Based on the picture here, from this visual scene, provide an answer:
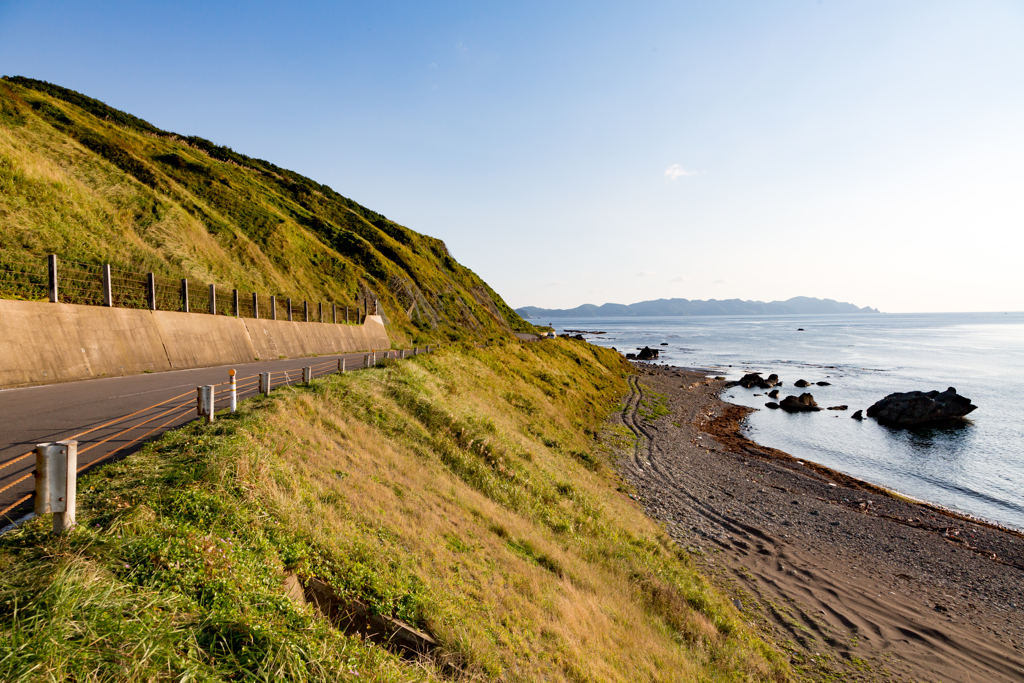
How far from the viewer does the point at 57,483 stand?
14.3ft

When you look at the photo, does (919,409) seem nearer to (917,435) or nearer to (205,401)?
(917,435)

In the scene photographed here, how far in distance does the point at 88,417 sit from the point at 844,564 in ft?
67.3

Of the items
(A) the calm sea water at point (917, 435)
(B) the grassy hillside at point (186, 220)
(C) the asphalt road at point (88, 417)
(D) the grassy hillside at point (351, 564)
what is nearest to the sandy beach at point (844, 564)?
(D) the grassy hillside at point (351, 564)

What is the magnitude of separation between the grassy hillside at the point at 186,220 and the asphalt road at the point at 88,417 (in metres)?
6.68

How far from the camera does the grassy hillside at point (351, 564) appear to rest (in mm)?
3670

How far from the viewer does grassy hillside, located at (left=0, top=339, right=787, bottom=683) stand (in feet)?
12.0

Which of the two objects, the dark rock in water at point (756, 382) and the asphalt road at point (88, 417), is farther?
the dark rock in water at point (756, 382)

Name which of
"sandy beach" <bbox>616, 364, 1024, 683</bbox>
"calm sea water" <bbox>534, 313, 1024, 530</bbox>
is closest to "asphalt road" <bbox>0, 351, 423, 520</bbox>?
"sandy beach" <bbox>616, 364, 1024, 683</bbox>

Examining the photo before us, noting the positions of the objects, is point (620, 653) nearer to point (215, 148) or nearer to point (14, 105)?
point (14, 105)

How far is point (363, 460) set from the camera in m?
10.2

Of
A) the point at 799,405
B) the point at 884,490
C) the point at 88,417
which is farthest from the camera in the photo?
the point at 799,405

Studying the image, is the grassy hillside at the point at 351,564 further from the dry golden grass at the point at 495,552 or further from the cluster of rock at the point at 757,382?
the cluster of rock at the point at 757,382

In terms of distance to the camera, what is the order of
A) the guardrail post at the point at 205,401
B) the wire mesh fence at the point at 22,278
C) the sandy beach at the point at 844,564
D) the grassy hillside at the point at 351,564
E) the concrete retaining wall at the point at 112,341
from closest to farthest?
the grassy hillside at the point at 351,564
the guardrail post at the point at 205,401
the sandy beach at the point at 844,564
the concrete retaining wall at the point at 112,341
the wire mesh fence at the point at 22,278

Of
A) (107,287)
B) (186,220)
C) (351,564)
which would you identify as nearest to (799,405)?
(351,564)
